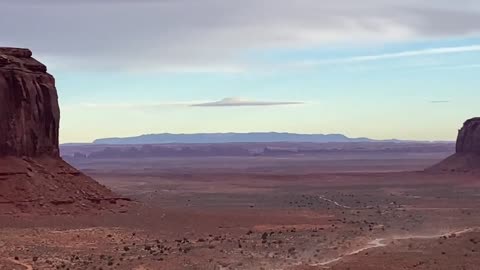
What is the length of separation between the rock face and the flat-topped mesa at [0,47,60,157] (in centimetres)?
6464

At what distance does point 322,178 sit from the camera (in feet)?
349

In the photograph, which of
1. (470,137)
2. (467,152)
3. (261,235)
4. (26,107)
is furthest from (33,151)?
(467,152)

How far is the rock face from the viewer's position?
101m

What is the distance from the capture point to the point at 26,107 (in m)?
48.3

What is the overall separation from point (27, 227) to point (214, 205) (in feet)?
83.4

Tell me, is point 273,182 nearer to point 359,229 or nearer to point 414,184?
point 414,184

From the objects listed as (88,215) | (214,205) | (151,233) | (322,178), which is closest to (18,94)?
(88,215)

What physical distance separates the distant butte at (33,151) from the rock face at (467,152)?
6376cm

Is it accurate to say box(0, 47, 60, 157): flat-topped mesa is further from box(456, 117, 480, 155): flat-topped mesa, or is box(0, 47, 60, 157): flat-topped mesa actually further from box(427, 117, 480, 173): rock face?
box(456, 117, 480, 155): flat-topped mesa

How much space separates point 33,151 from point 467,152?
72.1 m

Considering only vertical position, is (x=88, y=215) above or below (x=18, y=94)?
below

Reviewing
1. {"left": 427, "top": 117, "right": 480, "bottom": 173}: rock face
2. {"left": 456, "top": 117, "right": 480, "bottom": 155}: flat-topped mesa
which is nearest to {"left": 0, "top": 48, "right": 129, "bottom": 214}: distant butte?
{"left": 427, "top": 117, "right": 480, "bottom": 173}: rock face

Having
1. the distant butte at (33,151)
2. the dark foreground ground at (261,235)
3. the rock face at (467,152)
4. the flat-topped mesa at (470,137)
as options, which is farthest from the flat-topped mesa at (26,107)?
the flat-topped mesa at (470,137)

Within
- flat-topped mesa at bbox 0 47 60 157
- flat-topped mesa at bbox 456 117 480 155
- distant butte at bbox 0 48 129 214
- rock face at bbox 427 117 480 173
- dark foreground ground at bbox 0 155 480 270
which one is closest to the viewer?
dark foreground ground at bbox 0 155 480 270
